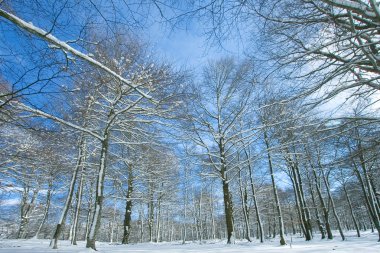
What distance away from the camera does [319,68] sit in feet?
14.6

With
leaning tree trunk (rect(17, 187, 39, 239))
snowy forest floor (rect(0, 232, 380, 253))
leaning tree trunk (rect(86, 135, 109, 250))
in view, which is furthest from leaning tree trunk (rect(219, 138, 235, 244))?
leaning tree trunk (rect(17, 187, 39, 239))

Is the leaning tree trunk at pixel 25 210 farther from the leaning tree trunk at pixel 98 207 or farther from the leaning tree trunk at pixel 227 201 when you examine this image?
the leaning tree trunk at pixel 227 201

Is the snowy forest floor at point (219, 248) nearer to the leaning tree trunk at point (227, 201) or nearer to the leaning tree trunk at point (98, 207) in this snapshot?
the leaning tree trunk at point (98, 207)

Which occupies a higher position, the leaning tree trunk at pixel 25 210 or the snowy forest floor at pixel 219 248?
the leaning tree trunk at pixel 25 210

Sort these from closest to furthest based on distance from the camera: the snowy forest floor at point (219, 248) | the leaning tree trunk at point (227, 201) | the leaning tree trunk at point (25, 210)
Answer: the snowy forest floor at point (219, 248) < the leaning tree trunk at point (227, 201) < the leaning tree trunk at point (25, 210)

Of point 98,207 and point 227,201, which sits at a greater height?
point 227,201

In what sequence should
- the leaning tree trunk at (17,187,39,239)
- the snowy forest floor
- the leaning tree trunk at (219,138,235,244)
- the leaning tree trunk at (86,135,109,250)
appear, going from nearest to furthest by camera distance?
the snowy forest floor → the leaning tree trunk at (86,135,109,250) → the leaning tree trunk at (219,138,235,244) → the leaning tree trunk at (17,187,39,239)

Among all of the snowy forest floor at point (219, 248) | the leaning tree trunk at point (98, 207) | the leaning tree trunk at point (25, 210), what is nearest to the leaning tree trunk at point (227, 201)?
the snowy forest floor at point (219, 248)

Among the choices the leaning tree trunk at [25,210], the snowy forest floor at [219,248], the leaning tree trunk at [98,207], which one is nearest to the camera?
the snowy forest floor at [219,248]

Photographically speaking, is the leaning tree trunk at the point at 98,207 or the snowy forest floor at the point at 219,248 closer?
the snowy forest floor at the point at 219,248

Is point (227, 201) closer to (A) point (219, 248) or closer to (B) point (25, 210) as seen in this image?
(A) point (219, 248)

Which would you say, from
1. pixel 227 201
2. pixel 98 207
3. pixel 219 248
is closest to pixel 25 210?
pixel 98 207

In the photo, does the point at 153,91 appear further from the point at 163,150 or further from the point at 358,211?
the point at 358,211

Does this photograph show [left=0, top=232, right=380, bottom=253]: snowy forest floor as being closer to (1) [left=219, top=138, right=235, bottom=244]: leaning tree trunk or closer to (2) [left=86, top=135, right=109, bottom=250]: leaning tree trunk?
(2) [left=86, top=135, right=109, bottom=250]: leaning tree trunk
